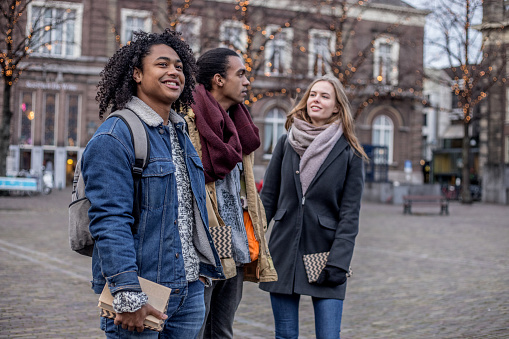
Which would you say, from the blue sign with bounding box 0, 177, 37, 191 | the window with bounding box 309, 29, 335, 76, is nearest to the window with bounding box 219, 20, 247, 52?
the window with bounding box 309, 29, 335, 76

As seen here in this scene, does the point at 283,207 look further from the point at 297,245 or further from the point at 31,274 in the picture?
the point at 31,274

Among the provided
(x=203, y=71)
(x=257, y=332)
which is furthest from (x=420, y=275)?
(x=203, y=71)

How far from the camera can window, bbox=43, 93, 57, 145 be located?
35.2 m

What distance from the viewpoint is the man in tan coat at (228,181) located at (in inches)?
126

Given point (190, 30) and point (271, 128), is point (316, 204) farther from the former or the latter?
point (271, 128)

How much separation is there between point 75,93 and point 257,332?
31765mm

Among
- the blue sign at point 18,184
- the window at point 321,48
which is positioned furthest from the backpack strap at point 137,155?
the window at point 321,48

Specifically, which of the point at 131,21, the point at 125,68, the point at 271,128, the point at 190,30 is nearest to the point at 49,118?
the point at 131,21

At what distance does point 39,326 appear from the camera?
560 centimetres

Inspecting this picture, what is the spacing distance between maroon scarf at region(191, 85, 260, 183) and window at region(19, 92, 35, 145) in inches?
1305

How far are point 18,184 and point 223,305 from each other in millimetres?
23751

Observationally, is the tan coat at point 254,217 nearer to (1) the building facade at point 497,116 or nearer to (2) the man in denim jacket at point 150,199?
(2) the man in denim jacket at point 150,199

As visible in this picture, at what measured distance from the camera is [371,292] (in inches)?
303

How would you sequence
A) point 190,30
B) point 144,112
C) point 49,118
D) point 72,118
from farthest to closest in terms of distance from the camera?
point 72,118 < point 49,118 < point 190,30 < point 144,112
